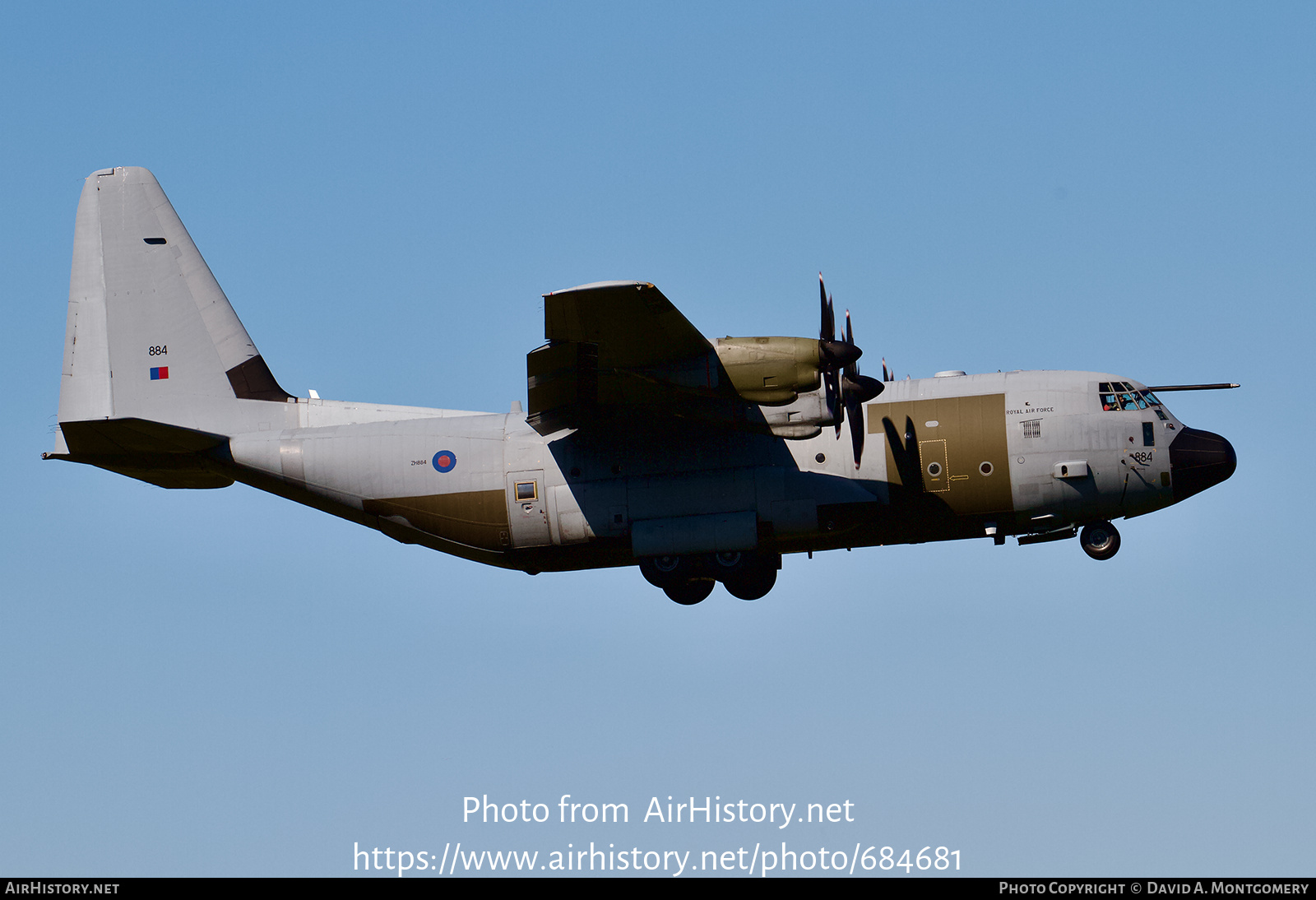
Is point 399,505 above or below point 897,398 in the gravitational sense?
below

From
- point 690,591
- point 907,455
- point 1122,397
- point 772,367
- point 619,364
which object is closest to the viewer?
point 772,367

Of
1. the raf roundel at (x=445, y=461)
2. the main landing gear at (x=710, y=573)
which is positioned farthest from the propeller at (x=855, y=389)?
the raf roundel at (x=445, y=461)

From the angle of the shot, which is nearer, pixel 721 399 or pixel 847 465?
pixel 721 399

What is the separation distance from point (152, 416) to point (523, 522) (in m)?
8.25

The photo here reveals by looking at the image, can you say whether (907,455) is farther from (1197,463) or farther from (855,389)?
(1197,463)

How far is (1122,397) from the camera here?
28000 mm

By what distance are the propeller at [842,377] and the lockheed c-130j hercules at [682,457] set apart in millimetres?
45

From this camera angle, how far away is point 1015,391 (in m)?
27.8

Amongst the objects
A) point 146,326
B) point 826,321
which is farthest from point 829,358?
point 146,326

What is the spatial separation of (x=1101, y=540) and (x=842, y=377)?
6.24 m
